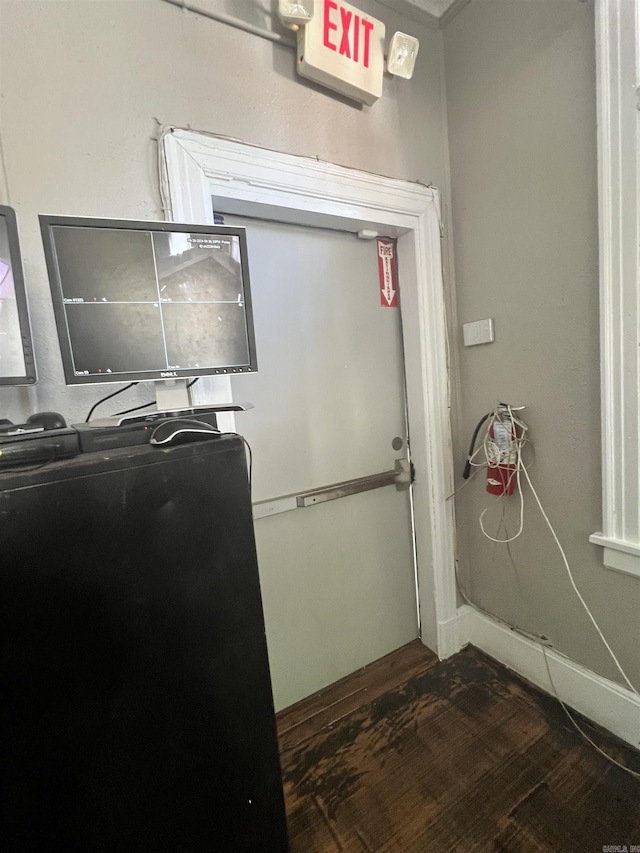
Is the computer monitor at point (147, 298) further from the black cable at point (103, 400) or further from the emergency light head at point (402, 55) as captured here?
the emergency light head at point (402, 55)

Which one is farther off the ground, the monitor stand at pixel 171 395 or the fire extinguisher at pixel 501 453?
the monitor stand at pixel 171 395

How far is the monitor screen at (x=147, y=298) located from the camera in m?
0.76

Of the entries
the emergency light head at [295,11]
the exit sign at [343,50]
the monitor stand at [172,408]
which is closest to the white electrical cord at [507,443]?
the monitor stand at [172,408]

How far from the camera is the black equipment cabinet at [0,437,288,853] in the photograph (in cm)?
54

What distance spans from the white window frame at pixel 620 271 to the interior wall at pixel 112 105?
84 cm

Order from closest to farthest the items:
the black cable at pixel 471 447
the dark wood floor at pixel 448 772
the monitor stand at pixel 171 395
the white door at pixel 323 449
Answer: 1. the monitor stand at pixel 171 395
2. the dark wood floor at pixel 448 772
3. the white door at pixel 323 449
4. the black cable at pixel 471 447

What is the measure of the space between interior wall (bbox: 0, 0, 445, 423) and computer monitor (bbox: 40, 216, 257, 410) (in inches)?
10.2

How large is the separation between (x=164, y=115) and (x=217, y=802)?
1.63m

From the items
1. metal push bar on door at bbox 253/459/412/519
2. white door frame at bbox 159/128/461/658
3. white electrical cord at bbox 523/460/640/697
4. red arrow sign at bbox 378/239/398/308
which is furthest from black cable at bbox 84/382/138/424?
white electrical cord at bbox 523/460/640/697

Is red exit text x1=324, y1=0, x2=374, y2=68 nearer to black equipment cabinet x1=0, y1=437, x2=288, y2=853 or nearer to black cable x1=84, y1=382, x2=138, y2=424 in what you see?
black cable x1=84, y1=382, x2=138, y2=424

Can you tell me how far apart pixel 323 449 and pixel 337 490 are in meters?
0.18

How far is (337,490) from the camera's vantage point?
5.12 feet

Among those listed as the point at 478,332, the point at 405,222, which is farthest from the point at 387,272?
the point at 478,332

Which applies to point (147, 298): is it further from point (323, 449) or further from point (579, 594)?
point (579, 594)
